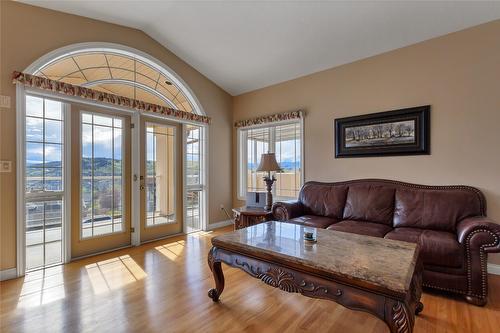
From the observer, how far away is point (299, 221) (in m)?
3.00

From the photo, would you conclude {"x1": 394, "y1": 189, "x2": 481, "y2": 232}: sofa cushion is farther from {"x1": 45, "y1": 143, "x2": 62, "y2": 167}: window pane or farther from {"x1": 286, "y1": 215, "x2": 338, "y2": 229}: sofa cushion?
{"x1": 45, "y1": 143, "x2": 62, "y2": 167}: window pane

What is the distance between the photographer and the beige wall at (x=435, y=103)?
258cm

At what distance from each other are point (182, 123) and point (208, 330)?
10.4ft

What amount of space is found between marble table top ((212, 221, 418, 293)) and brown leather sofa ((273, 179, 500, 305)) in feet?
2.29

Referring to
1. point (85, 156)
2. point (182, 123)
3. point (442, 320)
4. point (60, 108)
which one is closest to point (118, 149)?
point (85, 156)

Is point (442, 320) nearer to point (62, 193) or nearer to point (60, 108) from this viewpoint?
point (62, 193)

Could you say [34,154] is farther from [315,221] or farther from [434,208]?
Answer: [434,208]

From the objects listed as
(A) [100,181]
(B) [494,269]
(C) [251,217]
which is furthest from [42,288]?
(B) [494,269]

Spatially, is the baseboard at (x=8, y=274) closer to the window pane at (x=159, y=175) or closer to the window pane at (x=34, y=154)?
the window pane at (x=34, y=154)

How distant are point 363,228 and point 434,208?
801 millimetres

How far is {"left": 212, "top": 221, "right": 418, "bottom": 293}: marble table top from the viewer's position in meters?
1.28

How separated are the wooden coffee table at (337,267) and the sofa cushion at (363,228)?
0.63 meters

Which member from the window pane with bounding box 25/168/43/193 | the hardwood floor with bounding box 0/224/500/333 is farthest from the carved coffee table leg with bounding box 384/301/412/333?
the window pane with bounding box 25/168/43/193

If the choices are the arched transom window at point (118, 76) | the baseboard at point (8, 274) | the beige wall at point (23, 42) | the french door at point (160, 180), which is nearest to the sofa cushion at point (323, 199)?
the french door at point (160, 180)
